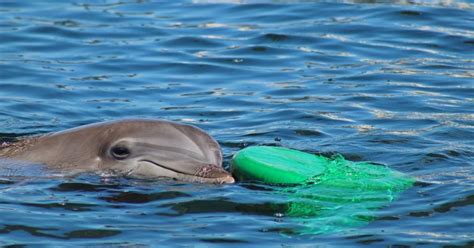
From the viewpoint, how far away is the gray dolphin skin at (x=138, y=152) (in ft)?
27.9

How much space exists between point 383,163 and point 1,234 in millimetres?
3317

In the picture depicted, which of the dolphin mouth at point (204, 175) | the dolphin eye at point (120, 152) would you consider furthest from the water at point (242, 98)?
the dolphin eye at point (120, 152)

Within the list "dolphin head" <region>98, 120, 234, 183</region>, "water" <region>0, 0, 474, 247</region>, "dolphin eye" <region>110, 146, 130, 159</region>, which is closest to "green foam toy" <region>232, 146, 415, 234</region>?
"water" <region>0, 0, 474, 247</region>

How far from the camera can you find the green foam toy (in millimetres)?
8000

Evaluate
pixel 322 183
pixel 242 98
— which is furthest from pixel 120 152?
pixel 242 98

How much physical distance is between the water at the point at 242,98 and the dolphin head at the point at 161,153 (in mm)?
98

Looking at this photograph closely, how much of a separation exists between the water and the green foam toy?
0.32ft

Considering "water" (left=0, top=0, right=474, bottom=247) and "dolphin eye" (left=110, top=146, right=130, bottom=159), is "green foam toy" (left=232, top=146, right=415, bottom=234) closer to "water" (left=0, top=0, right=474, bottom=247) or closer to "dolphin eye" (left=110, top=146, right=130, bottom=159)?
"water" (left=0, top=0, right=474, bottom=247)

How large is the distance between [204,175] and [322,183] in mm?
811

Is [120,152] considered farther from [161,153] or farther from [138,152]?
[161,153]

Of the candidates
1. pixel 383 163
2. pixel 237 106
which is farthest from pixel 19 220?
pixel 237 106

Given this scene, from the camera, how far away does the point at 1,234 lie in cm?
772

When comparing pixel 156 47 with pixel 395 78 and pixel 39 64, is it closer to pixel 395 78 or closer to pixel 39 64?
pixel 39 64

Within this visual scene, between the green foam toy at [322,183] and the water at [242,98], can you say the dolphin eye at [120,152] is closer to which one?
the water at [242,98]
